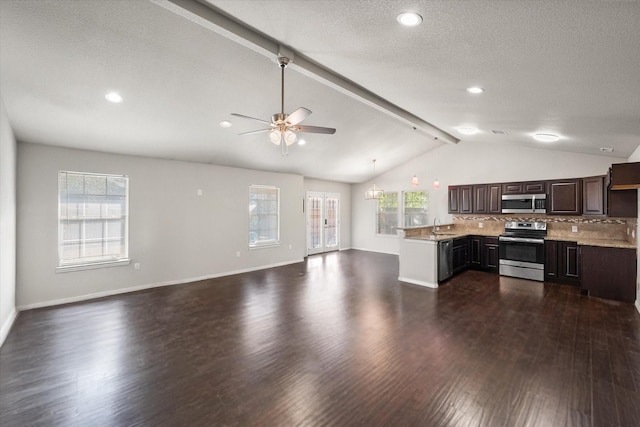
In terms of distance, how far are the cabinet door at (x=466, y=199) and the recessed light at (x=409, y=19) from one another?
607 cm

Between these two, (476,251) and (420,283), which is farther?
(476,251)

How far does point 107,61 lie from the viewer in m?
2.91

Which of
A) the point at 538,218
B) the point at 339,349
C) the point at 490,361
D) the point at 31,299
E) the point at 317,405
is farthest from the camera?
the point at 538,218

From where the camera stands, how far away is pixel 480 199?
7.01 metres

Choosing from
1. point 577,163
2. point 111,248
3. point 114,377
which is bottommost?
point 114,377

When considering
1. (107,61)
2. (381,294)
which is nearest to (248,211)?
(381,294)

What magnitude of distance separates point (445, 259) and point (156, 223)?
5.61 metres

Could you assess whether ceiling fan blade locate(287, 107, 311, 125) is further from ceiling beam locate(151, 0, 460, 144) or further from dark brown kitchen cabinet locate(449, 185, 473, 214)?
dark brown kitchen cabinet locate(449, 185, 473, 214)

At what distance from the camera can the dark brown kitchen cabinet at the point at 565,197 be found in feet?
18.9

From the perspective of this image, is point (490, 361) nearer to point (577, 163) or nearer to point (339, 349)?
point (339, 349)

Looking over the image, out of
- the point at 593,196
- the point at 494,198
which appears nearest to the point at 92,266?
the point at 494,198

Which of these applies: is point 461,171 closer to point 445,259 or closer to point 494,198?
point 494,198

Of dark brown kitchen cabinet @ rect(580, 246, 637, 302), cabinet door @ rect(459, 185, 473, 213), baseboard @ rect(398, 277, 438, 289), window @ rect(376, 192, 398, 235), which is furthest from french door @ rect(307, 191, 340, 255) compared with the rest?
dark brown kitchen cabinet @ rect(580, 246, 637, 302)

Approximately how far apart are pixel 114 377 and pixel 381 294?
12.5 ft
